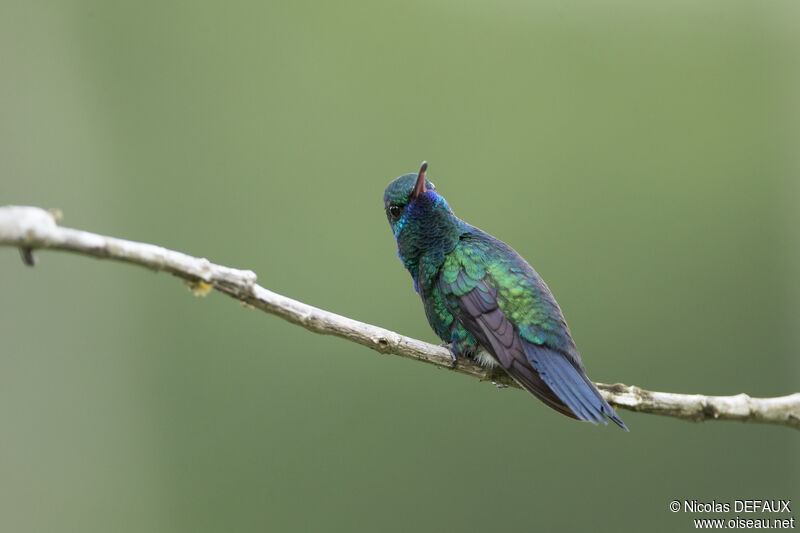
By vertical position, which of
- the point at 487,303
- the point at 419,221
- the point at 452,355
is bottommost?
the point at 452,355

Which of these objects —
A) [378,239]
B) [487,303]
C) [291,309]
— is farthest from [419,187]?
[378,239]

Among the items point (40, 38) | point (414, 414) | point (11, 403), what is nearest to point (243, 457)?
point (414, 414)

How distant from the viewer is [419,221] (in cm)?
295

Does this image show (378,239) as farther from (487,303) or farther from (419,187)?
(487,303)

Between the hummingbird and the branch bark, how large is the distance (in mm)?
143

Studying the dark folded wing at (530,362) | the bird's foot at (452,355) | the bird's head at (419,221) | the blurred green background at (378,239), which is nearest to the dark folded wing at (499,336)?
the dark folded wing at (530,362)

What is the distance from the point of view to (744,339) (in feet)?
18.4

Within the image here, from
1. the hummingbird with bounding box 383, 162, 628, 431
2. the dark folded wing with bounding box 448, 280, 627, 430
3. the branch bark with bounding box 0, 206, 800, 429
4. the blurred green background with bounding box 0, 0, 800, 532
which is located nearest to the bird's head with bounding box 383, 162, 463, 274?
the hummingbird with bounding box 383, 162, 628, 431

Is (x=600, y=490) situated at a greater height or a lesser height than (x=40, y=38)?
lesser

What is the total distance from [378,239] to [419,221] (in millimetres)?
2536

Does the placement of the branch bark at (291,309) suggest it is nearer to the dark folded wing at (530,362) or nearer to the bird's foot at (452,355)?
the bird's foot at (452,355)

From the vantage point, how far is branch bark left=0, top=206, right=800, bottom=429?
1644 mm

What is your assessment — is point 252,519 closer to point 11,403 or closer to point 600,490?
point 11,403

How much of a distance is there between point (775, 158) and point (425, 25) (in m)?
3.13
